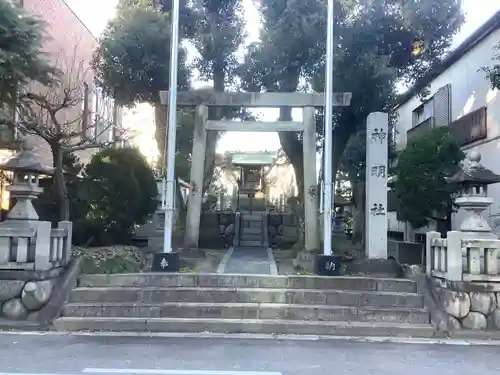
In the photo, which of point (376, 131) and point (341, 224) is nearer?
point (376, 131)

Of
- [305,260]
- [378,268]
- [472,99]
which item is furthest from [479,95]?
[305,260]

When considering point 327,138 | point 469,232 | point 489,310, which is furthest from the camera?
point 327,138

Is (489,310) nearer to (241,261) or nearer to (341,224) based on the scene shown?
(241,261)

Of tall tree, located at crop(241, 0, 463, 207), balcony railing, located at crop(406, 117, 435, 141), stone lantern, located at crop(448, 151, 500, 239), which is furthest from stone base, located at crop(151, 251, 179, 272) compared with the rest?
balcony railing, located at crop(406, 117, 435, 141)

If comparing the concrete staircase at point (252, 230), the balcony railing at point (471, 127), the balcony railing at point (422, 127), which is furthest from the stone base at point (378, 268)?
the balcony railing at point (422, 127)

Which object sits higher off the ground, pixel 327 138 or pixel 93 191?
pixel 327 138

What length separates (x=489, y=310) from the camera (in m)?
9.20

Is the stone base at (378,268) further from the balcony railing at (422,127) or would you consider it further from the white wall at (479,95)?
the balcony railing at (422,127)

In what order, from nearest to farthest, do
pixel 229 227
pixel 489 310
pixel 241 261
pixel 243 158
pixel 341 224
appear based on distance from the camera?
pixel 489 310 → pixel 241 261 → pixel 229 227 → pixel 341 224 → pixel 243 158

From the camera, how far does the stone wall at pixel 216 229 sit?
19.3 metres

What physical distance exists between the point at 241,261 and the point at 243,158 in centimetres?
1523

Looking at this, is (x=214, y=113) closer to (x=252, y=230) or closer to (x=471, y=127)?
(x=252, y=230)

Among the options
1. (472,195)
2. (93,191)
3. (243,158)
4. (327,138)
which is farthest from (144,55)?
(243,158)

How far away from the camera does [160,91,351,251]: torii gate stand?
1331 cm
